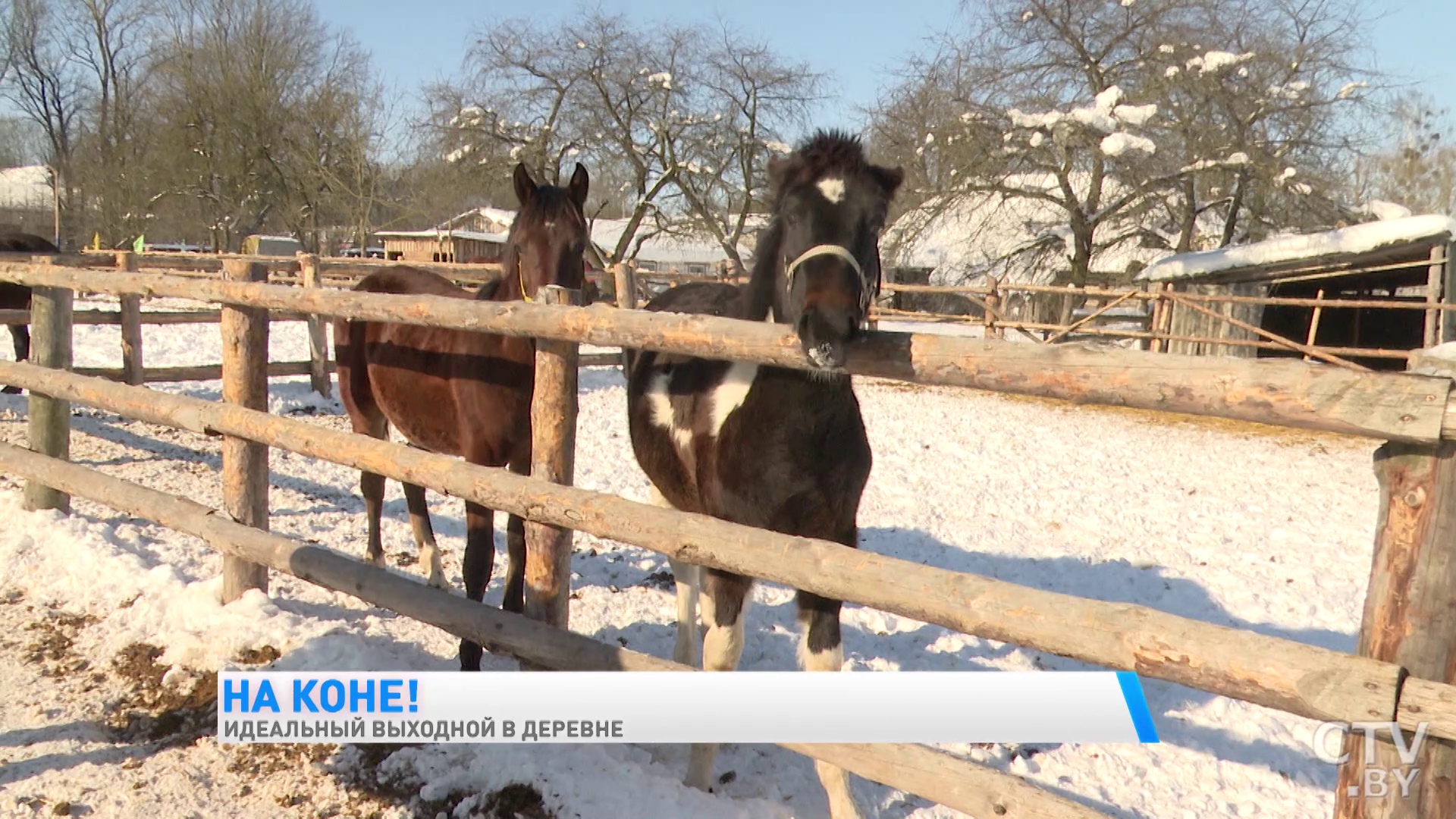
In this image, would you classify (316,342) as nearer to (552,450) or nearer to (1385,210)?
(552,450)

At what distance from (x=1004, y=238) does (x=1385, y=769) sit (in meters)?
23.4

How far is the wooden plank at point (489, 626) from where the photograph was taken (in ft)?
6.62

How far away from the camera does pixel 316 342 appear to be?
29.6ft

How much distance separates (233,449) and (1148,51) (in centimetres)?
2138

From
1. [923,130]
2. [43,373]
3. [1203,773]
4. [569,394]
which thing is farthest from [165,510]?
[923,130]

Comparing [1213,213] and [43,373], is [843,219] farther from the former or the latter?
[1213,213]

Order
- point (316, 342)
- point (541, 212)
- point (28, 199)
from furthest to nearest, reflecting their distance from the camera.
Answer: point (28, 199)
point (316, 342)
point (541, 212)

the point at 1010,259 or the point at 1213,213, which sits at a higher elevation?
the point at 1213,213

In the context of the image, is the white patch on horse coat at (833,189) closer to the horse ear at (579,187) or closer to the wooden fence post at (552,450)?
the wooden fence post at (552,450)

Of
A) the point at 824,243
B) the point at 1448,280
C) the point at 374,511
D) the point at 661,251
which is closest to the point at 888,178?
the point at 824,243

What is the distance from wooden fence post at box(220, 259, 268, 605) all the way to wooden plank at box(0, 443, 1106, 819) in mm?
137

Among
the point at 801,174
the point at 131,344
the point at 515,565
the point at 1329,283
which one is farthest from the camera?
the point at 1329,283

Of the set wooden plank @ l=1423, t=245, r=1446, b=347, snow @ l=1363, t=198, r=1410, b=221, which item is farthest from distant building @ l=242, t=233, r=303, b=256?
wooden plank @ l=1423, t=245, r=1446, b=347

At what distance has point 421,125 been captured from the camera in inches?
1021
